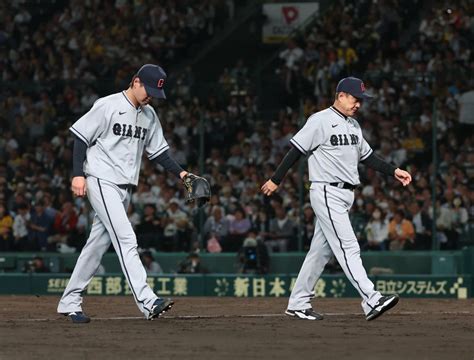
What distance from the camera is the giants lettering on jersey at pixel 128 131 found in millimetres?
10344

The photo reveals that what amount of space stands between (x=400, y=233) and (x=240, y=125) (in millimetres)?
5426

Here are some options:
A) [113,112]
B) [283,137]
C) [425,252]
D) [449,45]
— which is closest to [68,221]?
[283,137]

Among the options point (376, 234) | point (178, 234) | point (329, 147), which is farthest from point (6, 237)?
point (329, 147)

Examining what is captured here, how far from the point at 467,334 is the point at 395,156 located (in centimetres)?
1083

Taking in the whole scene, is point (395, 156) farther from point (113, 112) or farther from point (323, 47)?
point (113, 112)

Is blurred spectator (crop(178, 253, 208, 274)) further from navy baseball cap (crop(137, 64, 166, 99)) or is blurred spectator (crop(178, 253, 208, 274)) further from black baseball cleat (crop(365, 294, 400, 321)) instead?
navy baseball cap (crop(137, 64, 166, 99))

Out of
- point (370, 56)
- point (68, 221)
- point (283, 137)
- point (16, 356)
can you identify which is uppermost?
point (370, 56)

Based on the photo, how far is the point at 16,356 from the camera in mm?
7988

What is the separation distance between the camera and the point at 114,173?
10320 millimetres

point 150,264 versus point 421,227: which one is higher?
point 421,227

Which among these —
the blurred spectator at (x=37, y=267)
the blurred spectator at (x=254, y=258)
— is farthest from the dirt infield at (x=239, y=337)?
the blurred spectator at (x=37, y=267)

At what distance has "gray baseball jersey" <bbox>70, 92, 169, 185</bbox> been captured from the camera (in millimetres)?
10289

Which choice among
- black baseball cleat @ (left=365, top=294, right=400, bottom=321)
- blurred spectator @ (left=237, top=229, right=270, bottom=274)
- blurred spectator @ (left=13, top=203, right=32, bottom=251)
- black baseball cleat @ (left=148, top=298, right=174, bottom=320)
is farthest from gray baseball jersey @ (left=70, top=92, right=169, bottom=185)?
blurred spectator @ (left=13, top=203, right=32, bottom=251)

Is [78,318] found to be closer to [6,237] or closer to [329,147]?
[329,147]
